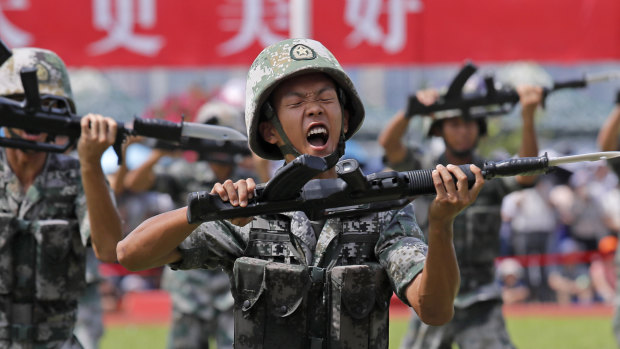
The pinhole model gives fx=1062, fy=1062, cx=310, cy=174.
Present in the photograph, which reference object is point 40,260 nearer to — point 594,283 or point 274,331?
point 274,331

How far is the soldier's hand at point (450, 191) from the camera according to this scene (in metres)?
3.52

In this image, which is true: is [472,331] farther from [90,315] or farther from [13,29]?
[13,29]

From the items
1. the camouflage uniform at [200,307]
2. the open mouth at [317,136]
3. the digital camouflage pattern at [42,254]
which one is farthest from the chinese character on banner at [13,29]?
the open mouth at [317,136]

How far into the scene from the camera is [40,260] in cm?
583

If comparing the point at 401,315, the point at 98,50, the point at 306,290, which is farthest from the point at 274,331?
the point at 401,315

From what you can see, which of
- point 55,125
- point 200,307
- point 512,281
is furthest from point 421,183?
point 512,281

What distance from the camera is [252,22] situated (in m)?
10.8

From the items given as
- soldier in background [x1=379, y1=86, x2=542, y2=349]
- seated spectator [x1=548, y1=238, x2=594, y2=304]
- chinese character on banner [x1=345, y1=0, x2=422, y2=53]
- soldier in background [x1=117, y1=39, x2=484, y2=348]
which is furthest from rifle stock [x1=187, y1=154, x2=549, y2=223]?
seated spectator [x1=548, y1=238, x2=594, y2=304]

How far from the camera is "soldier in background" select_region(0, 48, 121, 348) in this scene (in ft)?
18.9

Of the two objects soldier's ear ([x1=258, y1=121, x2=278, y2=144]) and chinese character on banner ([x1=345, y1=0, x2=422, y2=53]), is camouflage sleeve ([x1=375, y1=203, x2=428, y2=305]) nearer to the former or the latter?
soldier's ear ([x1=258, y1=121, x2=278, y2=144])

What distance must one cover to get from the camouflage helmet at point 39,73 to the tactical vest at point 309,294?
2427mm

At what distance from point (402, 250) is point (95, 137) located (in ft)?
6.44

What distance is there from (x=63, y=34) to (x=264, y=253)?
7.48 meters

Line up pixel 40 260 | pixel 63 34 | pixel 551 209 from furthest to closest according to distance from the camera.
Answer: pixel 551 209 → pixel 63 34 → pixel 40 260
